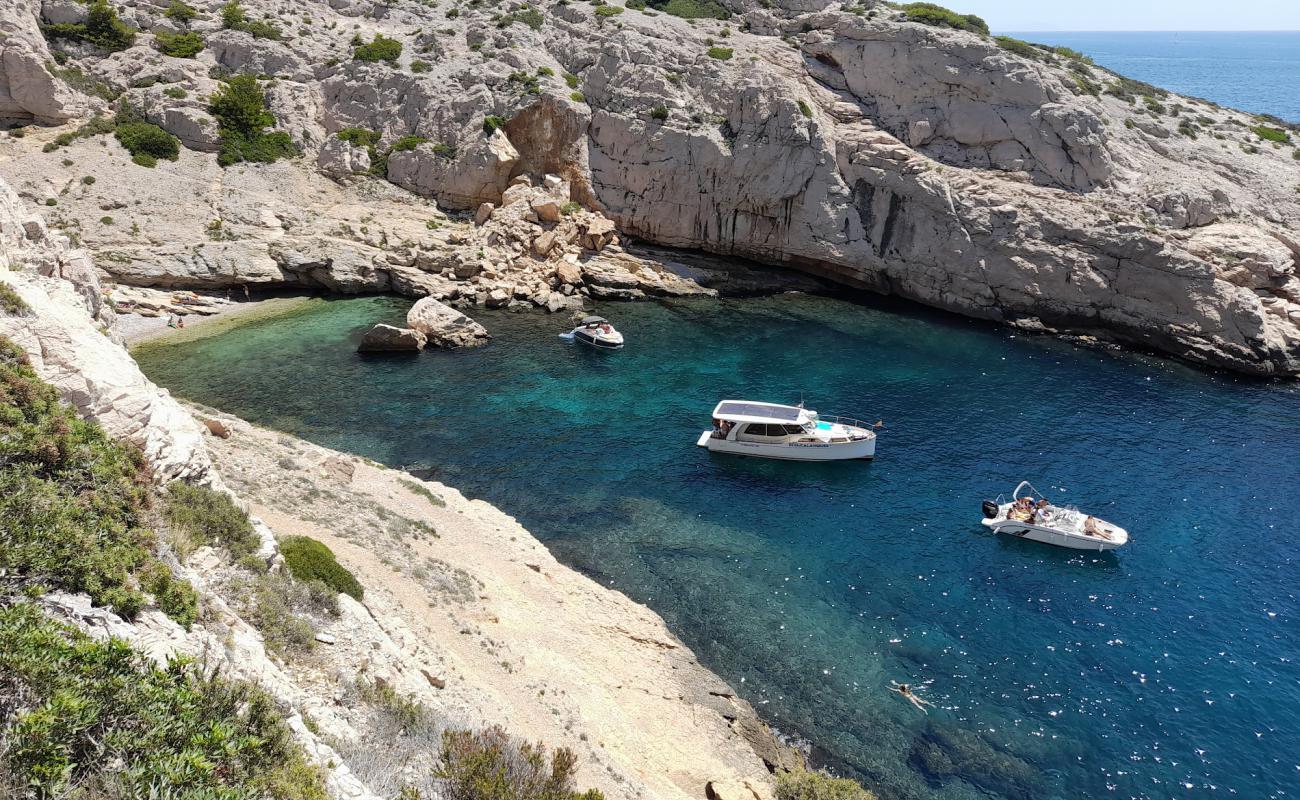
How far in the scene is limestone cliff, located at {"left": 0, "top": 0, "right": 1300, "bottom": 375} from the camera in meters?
51.8

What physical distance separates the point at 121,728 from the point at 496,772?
5.11m

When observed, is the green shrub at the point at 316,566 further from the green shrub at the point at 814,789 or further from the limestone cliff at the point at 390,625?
the green shrub at the point at 814,789

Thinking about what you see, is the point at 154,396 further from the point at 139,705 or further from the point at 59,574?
the point at 139,705

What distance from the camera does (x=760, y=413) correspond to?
39.2 m

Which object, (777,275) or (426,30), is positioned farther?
(426,30)

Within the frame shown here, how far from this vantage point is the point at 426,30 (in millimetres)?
71438

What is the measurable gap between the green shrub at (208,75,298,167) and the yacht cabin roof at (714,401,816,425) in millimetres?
46244

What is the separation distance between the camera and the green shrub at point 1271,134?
206 ft

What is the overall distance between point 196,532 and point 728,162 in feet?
176

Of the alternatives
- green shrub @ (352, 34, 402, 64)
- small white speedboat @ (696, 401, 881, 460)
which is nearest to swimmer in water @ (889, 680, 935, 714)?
small white speedboat @ (696, 401, 881, 460)

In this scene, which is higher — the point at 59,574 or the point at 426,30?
the point at 426,30

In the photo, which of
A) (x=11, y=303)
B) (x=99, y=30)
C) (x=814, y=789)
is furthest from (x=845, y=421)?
(x=99, y=30)

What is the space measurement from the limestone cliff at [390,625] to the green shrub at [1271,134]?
73021 mm

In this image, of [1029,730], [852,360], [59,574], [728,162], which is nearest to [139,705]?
[59,574]
